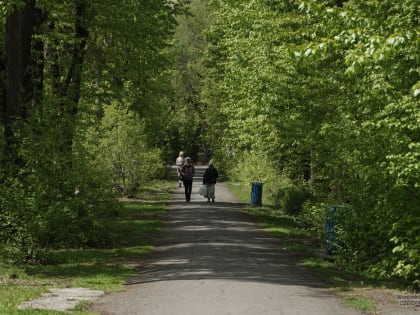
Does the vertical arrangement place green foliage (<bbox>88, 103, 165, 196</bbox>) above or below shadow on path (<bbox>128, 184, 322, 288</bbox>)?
above

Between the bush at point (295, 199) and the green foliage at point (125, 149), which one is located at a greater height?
the green foliage at point (125, 149)

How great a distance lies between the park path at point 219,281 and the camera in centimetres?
1022

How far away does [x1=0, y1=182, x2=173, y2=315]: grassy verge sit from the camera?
11.2 m

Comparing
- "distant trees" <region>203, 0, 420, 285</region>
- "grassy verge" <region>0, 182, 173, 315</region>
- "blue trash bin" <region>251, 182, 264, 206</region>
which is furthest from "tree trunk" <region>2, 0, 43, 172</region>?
"blue trash bin" <region>251, 182, 264, 206</region>

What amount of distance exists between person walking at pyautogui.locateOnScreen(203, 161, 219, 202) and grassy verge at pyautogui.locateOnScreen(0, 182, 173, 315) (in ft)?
28.4

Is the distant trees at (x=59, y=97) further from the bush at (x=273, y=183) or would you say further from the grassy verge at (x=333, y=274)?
the bush at (x=273, y=183)

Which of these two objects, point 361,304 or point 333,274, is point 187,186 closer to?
point 333,274

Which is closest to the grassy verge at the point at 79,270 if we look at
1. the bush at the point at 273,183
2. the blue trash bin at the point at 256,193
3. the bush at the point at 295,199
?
the bush at the point at 295,199

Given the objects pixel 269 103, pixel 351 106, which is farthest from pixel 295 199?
pixel 351 106

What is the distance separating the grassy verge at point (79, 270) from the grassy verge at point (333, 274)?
3840 mm

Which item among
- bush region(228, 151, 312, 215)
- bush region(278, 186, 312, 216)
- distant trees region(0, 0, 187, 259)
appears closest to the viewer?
distant trees region(0, 0, 187, 259)

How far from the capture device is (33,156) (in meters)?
14.8

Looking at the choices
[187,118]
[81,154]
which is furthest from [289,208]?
[187,118]

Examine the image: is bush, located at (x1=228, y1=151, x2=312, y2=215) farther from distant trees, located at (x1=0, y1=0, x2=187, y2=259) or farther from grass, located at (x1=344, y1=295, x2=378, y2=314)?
grass, located at (x1=344, y1=295, x2=378, y2=314)
